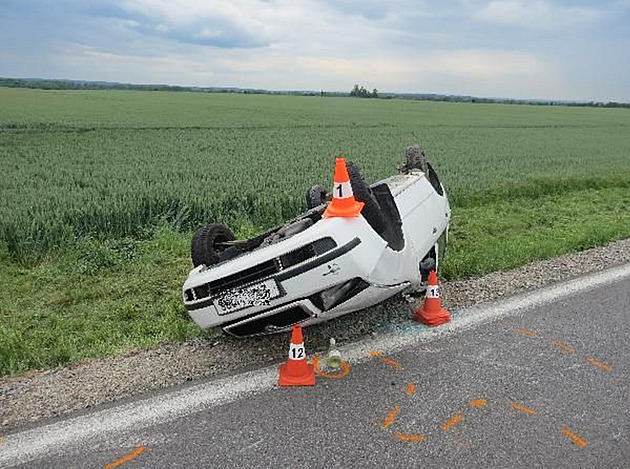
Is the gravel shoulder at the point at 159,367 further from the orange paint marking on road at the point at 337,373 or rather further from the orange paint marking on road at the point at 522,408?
the orange paint marking on road at the point at 522,408

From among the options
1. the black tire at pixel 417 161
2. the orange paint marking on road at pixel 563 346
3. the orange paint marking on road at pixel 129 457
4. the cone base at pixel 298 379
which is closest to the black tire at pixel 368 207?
the cone base at pixel 298 379

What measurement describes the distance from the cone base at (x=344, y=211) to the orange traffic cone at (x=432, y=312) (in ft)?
3.53

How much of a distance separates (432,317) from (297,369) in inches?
52.6

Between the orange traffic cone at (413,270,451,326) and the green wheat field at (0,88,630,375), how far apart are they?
1356 millimetres

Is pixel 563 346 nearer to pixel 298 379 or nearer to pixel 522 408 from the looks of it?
pixel 522 408

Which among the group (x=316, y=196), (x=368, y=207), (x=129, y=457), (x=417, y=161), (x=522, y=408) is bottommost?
(x=129, y=457)

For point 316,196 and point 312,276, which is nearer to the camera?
point 312,276

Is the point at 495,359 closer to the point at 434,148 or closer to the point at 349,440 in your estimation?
the point at 349,440

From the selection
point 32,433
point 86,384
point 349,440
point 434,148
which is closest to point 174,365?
point 86,384

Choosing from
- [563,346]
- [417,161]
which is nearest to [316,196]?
[417,161]

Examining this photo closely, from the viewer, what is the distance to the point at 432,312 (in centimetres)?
436

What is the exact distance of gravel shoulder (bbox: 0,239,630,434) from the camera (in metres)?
3.22

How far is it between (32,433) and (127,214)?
563 centimetres

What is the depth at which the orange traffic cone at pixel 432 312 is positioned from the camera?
4.32 metres
